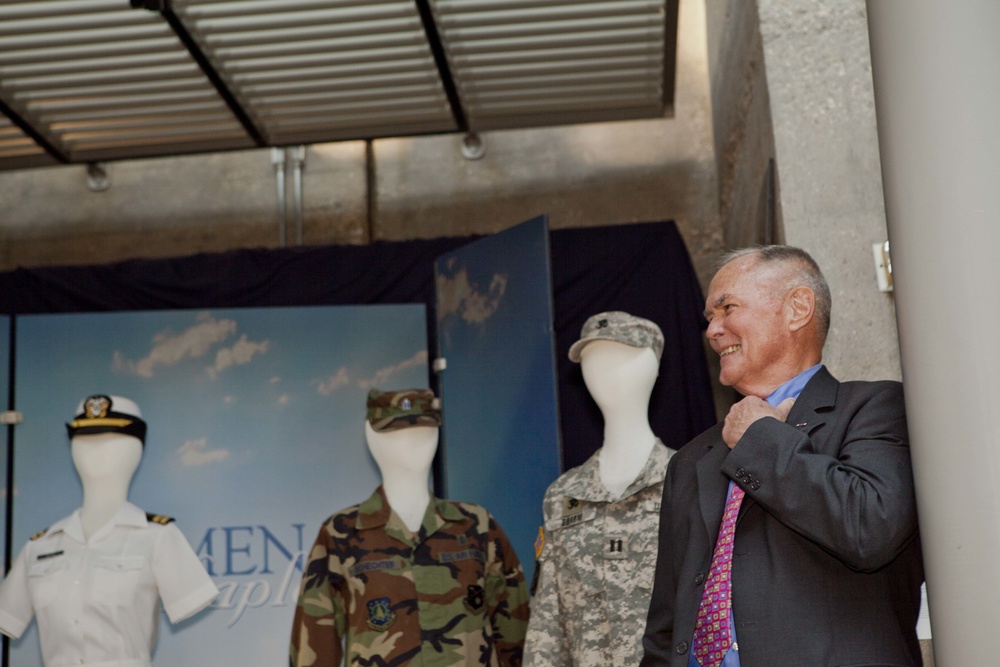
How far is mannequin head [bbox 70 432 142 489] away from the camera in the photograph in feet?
15.0

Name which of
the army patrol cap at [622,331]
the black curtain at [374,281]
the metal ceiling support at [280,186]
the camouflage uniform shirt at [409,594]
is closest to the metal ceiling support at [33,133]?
the black curtain at [374,281]

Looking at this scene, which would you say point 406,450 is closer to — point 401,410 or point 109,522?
point 401,410

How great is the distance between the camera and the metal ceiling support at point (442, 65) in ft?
16.0

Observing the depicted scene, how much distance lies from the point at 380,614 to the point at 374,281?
2.10m

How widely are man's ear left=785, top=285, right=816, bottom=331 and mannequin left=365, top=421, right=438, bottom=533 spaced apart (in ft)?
6.61

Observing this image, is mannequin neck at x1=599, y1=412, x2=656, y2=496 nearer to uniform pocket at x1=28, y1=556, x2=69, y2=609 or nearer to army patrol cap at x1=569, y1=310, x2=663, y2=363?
army patrol cap at x1=569, y1=310, x2=663, y2=363

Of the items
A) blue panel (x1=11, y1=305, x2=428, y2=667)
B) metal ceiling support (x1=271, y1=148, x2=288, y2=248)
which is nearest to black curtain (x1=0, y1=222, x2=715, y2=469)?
blue panel (x1=11, y1=305, x2=428, y2=667)

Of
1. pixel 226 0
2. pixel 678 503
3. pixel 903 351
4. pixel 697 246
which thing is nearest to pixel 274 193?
pixel 226 0

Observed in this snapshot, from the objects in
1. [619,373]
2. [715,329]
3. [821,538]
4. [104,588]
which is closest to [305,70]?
[619,373]

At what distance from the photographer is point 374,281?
5.75 m

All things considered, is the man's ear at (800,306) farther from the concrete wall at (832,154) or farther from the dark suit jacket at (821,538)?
the concrete wall at (832,154)

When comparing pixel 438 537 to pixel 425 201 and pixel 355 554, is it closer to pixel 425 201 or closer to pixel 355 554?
pixel 355 554

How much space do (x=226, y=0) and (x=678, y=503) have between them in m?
3.18

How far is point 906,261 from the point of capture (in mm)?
2146
